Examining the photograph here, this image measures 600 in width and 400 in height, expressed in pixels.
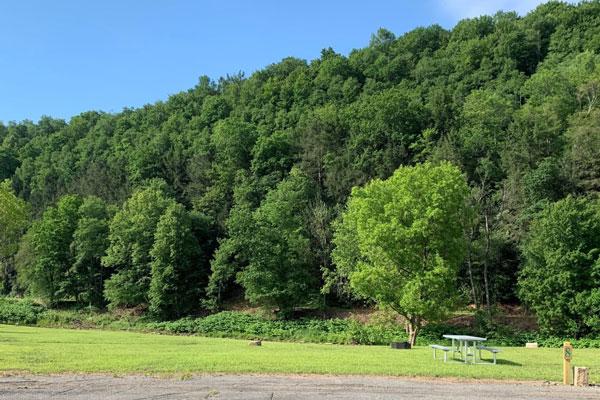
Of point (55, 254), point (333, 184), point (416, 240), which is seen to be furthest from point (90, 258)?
point (416, 240)

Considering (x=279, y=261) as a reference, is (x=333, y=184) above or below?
above

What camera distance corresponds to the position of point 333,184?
2432 inches

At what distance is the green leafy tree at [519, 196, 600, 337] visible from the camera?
3441 centimetres

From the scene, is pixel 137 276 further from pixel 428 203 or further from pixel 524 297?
pixel 524 297

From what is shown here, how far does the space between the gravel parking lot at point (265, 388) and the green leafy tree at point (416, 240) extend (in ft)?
59.8

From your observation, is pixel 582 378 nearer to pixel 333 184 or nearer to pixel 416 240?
pixel 416 240

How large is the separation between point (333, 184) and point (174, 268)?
23.8 m

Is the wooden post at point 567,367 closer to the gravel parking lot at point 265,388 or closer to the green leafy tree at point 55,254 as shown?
the gravel parking lot at point 265,388

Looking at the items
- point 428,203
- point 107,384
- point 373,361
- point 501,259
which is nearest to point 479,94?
point 501,259

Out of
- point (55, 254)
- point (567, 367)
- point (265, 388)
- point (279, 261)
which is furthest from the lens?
point (55, 254)

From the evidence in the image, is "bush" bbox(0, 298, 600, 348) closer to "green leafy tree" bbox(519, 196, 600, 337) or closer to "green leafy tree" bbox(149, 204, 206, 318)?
"green leafy tree" bbox(519, 196, 600, 337)

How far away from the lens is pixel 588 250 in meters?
36.3

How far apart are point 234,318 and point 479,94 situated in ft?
164

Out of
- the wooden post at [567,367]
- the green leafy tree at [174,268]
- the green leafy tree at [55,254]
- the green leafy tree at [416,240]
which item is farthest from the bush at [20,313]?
the wooden post at [567,367]
